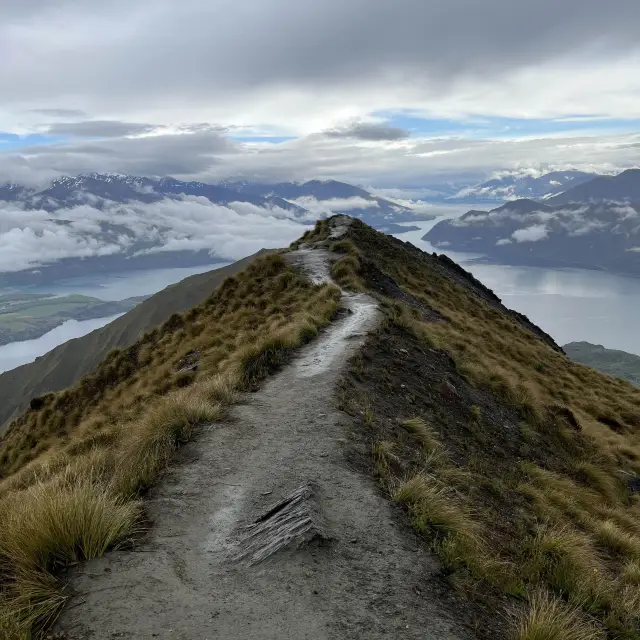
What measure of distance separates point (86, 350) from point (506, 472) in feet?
532

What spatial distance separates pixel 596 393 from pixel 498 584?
25.4 m

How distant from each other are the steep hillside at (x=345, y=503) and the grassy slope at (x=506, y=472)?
0.05m

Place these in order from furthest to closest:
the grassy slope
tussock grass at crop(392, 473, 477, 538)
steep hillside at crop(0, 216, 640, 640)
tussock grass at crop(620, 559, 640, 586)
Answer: tussock grass at crop(620, 559, 640, 586)
tussock grass at crop(392, 473, 477, 538)
the grassy slope
steep hillside at crop(0, 216, 640, 640)

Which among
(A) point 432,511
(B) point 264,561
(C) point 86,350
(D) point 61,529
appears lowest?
(C) point 86,350

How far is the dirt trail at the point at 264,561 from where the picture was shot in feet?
16.7

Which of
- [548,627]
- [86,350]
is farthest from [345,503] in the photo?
[86,350]

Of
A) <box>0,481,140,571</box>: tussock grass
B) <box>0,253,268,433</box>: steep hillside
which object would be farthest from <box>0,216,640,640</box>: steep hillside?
<box>0,253,268,433</box>: steep hillside

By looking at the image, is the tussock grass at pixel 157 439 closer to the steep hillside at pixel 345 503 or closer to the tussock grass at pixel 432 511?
the steep hillside at pixel 345 503

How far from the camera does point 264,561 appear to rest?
6.11 metres

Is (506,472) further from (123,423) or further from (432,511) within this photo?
(123,423)

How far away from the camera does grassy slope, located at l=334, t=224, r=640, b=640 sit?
641 cm

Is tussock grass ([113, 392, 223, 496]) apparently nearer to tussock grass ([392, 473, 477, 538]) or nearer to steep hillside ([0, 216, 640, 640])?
steep hillside ([0, 216, 640, 640])

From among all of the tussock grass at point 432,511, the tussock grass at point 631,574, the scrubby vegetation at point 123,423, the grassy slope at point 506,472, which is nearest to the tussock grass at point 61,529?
the scrubby vegetation at point 123,423

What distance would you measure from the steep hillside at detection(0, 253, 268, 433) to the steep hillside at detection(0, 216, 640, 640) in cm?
12108
